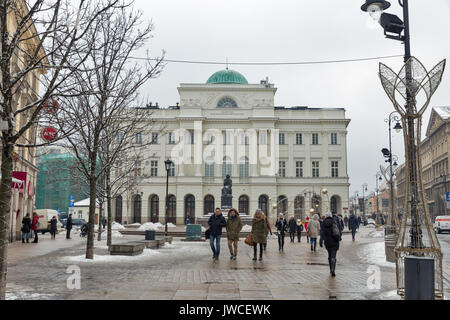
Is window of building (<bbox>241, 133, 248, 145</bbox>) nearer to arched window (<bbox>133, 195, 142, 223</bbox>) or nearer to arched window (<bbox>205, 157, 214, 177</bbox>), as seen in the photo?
arched window (<bbox>205, 157, 214, 177</bbox>)

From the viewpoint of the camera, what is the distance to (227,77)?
72.4m

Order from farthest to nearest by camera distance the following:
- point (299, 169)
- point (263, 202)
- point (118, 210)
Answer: point (299, 169) < point (118, 210) < point (263, 202)

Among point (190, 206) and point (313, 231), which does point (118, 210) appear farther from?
point (313, 231)

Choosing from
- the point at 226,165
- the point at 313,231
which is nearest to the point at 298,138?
the point at 226,165

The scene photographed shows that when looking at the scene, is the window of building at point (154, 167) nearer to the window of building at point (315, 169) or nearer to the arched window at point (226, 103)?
the arched window at point (226, 103)

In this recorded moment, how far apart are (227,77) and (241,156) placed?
15.2m

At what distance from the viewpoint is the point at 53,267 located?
41.5 feet

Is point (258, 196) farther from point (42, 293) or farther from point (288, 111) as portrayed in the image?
point (42, 293)

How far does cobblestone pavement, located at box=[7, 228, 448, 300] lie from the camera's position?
8.21 metres

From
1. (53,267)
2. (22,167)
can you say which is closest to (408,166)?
(53,267)

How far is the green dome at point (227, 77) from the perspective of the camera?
72188 millimetres

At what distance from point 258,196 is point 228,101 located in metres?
15.2

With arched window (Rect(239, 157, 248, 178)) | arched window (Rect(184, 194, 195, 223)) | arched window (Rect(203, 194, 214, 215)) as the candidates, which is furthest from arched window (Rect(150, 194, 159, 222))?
arched window (Rect(239, 157, 248, 178))

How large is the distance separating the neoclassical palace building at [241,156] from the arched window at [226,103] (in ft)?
0.50
